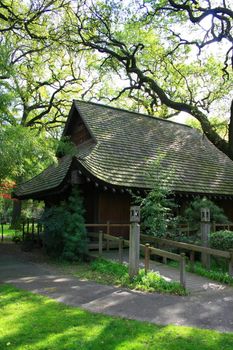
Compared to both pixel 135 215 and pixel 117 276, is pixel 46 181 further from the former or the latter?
pixel 135 215

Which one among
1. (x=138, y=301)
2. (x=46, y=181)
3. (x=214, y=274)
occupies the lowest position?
(x=138, y=301)

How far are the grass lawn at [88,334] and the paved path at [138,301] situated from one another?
1.52 feet

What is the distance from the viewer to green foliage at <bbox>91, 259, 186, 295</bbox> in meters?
8.80

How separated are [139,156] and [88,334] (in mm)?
12601

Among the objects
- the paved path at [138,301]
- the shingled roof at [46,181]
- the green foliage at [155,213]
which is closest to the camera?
the paved path at [138,301]

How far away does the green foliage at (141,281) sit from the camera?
8.80 metres

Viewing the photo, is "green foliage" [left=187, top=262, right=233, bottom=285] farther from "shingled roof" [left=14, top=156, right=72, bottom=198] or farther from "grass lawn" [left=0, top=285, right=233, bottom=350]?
"shingled roof" [left=14, top=156, right=72, bottom=198]

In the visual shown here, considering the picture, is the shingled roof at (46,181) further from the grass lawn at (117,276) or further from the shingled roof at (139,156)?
the grass lawn at (117,276)

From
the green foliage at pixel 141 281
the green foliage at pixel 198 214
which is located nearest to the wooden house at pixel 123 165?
the green foliage at pixel 198 214

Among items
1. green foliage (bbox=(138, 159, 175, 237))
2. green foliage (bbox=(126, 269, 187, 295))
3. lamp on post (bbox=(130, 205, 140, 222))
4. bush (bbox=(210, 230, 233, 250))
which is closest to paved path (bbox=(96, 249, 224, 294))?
green foliage (bbox=(126, 269, 187, 295))

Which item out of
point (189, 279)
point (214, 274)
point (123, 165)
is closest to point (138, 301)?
point (189, 279)

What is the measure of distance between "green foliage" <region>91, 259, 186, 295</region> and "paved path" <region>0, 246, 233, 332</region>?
374 millimetres

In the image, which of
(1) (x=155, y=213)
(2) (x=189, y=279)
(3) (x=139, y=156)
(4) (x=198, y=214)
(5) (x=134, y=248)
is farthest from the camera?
(3) (x=139, y=156)

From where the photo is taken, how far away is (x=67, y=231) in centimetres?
1298
